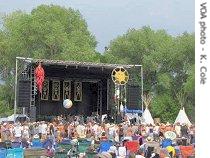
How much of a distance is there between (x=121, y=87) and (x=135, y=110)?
1675 millimetres

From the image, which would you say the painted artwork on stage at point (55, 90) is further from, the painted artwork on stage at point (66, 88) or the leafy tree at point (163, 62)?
the leafy tree at point (163, 62)

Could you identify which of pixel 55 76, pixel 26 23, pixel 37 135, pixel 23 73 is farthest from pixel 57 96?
pixel 26 23

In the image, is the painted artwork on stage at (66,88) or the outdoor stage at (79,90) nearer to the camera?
the outdoor stage at (79,90)

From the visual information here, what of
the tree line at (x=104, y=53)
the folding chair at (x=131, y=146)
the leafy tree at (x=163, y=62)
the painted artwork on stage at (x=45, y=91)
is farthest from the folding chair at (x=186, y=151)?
the leafy tree at (x=163, y=62)

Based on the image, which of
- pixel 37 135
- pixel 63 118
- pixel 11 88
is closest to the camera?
pixel 37 135

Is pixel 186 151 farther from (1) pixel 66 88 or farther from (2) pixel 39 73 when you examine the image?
(1) pixel 66 88

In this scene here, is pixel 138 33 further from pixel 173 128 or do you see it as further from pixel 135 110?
pixel 173 128

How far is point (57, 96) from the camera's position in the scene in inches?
1391

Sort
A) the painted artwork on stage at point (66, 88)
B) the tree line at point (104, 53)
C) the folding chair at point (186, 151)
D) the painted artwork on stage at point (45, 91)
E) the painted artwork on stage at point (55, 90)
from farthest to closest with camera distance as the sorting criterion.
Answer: the tree line at point (104, 53) < the painted artwork on stage at point (66, 88) < the painted artwork on stage at point (55, 90) < the painted artwork on stage at point (45, 91) < the folding chair at point (186, 151)

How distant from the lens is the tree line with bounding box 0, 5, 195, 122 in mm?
54344

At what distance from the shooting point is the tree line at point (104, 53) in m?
54.3

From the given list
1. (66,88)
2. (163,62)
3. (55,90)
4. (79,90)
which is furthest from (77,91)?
(163,62)

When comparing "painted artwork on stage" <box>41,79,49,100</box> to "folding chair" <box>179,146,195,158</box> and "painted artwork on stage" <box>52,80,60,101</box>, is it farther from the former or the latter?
"folding chair" <box>179,146,195,158</box>

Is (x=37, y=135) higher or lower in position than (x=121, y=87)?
lower
